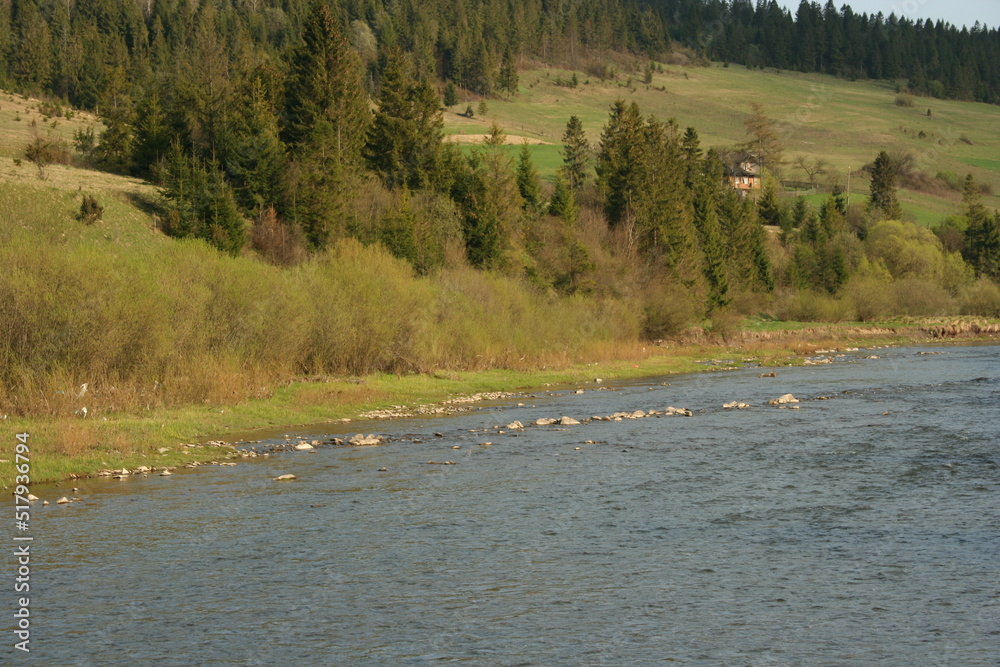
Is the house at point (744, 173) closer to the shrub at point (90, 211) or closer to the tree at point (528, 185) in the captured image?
the tree at point (528, 185)

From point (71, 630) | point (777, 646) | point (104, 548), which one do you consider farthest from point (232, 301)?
point (777, 646)

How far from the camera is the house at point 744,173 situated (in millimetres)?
163250

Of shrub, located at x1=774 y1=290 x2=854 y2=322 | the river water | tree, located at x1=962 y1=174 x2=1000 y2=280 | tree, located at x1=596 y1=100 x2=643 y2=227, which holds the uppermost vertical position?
tree, located at x1=596 y1=100 x2=643 y2=227

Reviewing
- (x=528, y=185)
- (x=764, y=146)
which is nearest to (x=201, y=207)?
(x=528, y=185)

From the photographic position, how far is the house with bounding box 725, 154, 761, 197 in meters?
163

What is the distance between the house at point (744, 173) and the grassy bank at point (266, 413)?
334ft

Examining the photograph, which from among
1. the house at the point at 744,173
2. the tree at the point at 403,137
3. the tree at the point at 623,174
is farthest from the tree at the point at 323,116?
the house at the point at 744,173

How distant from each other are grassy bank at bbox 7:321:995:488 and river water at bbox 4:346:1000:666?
7.31 ft

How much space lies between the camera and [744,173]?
16625cm

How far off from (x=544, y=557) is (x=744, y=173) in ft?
522

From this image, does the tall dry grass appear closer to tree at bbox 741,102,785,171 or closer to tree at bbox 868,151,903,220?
tree at bbox 868,151,903,220

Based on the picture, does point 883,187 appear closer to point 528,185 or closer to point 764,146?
point 764,146

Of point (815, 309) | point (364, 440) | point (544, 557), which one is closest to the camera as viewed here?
point (544, 557)

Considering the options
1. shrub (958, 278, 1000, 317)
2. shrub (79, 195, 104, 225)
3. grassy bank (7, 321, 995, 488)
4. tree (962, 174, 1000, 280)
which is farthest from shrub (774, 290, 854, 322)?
shrub (79, 195, 104, 225)
